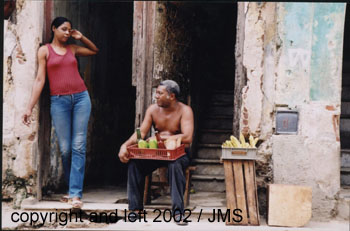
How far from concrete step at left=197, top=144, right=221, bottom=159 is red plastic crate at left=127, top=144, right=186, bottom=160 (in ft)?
8.83

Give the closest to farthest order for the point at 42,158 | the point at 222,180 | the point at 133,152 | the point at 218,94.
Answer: the point at 133,152
the point at 42,158
the point at 222,180
the point at 218,94

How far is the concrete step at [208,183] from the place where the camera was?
23.0 ft

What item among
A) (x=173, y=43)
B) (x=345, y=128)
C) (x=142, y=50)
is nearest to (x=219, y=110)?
(x=345, y=128)

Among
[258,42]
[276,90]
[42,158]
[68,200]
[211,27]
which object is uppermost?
[211,27]

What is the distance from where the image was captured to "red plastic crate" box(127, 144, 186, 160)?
4.98 metres

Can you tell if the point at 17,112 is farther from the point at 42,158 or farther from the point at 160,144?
the point at 160,144

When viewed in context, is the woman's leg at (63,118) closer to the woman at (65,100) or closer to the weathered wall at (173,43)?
the woman at (65,100)

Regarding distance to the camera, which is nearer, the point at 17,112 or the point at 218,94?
the point at 17,112

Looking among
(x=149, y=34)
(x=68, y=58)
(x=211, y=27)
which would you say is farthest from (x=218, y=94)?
(x=68, y=58)

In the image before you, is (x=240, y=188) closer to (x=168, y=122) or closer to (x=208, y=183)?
(x=168, y=122)

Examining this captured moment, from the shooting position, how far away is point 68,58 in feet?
18.8

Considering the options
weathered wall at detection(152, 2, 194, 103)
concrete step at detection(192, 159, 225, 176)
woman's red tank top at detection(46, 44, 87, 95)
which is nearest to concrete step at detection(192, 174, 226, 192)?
concrete step at detection(192, 159, 225, 176)

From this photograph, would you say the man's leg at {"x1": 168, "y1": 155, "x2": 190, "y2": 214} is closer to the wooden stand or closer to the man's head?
the wooden stand

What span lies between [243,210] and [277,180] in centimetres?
65
